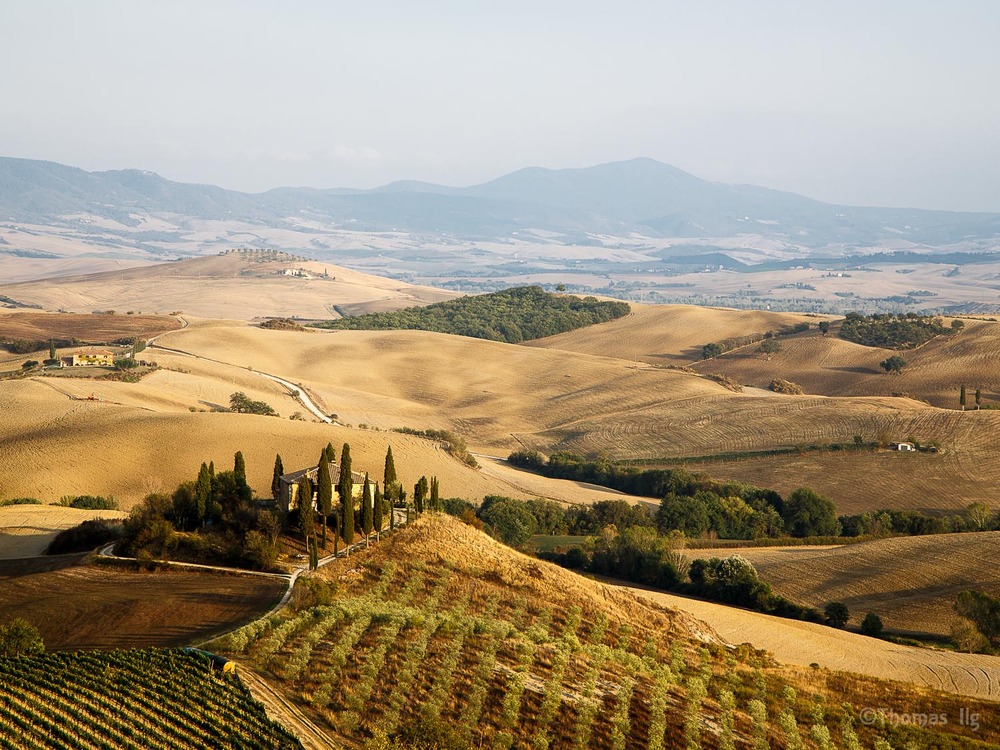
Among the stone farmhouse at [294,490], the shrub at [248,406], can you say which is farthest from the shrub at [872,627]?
the shrub at [248,406]

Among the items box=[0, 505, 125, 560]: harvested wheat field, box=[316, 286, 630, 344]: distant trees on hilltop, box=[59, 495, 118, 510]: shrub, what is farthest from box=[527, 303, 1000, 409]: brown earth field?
box=[0, 505, 125, 560]: harvested wheat field

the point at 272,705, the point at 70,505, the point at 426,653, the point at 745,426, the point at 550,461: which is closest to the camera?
the point at 272,705

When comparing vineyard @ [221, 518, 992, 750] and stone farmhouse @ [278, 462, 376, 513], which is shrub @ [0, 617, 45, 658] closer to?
vineyard @ [221, 518, 992, 750]

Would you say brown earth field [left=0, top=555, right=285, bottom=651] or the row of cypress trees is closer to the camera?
brown earth field [left=0, top=555, right=285, bottom=651]

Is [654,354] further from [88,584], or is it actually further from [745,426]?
[88,584]

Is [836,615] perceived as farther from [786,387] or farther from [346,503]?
[786,387]

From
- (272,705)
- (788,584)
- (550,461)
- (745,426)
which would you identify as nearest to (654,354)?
(745,426)

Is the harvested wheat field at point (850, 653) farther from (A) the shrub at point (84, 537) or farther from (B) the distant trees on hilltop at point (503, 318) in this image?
(B) the distant trees on hilltop at point (503, 318)
